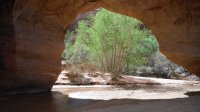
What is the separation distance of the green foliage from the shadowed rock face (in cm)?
452

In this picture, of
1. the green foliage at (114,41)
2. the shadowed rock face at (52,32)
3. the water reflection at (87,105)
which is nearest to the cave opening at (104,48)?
the green foliage at (114,41)

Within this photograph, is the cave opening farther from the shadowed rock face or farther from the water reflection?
the water reflection

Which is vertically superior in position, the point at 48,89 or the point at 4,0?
the point at 4,0

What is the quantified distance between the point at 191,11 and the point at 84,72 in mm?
7663

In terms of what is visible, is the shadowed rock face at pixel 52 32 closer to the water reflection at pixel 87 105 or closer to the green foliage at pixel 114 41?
the water reflection at pixel 87 105

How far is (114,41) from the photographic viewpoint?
16344 millimetres

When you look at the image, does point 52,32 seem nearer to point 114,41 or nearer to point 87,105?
point 87,105

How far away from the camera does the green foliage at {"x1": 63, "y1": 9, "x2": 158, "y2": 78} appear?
16234 mm

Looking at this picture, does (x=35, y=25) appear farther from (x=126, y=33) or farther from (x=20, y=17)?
(x=126, y=33)

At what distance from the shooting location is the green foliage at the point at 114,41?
1623 centimetres

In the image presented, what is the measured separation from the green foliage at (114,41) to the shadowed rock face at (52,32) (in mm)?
4520

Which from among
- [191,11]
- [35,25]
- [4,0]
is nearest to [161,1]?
[191,11]

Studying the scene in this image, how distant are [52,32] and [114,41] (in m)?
5.83

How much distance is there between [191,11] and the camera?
399 inches
